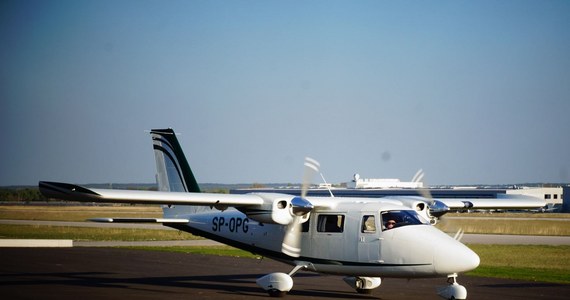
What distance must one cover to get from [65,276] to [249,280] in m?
6.14

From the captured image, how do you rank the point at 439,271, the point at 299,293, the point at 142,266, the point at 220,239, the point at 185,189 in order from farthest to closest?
1. the point at 142,266
2. the point at 185,189
3. the point at 220,239
4. the point at 299,293
5. the point at 439,271

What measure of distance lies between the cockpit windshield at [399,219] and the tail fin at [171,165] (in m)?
8.38

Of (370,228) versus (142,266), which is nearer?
(370,228)

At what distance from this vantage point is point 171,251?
39.2 m

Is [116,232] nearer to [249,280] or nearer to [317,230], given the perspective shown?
[249,280]

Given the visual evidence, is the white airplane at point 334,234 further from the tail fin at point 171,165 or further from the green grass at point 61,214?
the green grass at point 61,214

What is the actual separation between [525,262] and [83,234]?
31.3 meters

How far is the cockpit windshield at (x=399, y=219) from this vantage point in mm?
21016

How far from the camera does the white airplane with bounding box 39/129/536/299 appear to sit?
65.6 ft

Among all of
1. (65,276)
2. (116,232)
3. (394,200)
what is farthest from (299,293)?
(116,232)

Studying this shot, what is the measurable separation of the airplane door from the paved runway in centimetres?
149

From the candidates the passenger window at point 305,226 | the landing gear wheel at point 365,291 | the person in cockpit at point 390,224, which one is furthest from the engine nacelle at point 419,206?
the passenger window at point 305,226

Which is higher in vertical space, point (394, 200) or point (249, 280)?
point (394, 200)

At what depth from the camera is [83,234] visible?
5497cm
